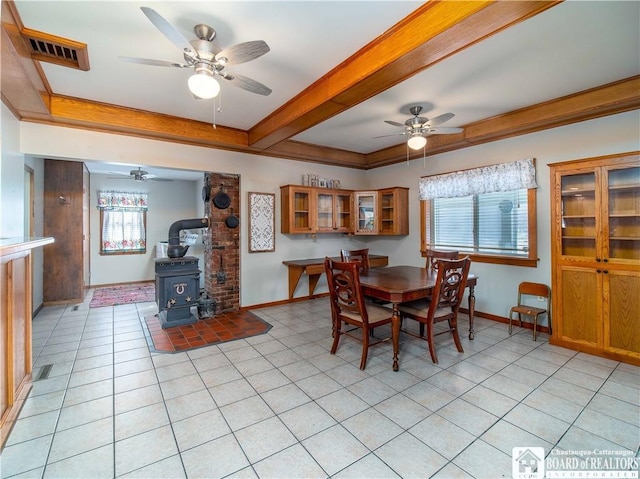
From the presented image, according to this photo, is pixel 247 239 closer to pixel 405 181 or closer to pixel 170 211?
pixel 405 181

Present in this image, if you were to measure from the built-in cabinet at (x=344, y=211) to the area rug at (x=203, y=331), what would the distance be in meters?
1.59

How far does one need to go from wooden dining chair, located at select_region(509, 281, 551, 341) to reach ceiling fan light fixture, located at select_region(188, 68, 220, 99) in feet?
12.7

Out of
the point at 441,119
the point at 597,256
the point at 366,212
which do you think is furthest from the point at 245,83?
the point at 597,256

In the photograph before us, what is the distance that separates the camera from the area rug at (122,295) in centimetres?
518

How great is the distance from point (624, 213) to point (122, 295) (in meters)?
7.53

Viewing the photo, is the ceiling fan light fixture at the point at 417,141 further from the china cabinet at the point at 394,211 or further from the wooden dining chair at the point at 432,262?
→ the china cabinet at the point at 394,211

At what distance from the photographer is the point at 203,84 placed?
203 centimetres

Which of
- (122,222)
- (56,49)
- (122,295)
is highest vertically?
(56,49)

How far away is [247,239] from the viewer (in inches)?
183

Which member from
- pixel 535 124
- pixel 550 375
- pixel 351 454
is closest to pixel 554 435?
pixel 550 375

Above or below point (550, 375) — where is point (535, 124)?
above

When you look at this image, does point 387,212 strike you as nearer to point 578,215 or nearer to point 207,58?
point 578,215

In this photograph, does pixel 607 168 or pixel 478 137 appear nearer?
pixel 607 168

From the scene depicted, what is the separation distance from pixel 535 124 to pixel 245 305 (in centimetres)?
456
